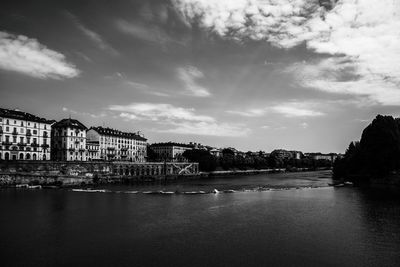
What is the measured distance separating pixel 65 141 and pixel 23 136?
20.6 meters

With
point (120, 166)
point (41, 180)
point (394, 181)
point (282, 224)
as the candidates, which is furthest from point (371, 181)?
point (41, 180)

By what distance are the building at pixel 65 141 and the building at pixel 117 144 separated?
101 feet

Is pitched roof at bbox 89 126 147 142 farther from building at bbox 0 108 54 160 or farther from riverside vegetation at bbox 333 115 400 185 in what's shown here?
riverside vegetation at bbox 333 115 400 185

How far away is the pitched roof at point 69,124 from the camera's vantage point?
12760 centimetres

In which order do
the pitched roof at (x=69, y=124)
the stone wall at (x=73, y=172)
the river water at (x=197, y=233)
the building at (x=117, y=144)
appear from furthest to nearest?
the building at (x=117, y=144)
the pitched roof at (x=69, y=124)
the stone wall at (x=73, y=172)
the river water at (x=197, y=233)

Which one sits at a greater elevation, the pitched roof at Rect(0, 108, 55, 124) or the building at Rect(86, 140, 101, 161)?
the pitched roof at Rect(0, 108, 55, 124)

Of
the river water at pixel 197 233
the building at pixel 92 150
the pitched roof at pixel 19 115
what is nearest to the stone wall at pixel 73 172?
the pitched roof at pixel 19 115

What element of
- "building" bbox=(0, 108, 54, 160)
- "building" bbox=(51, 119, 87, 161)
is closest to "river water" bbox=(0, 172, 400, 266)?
"building" bbox=(0, 108, 54, 160)

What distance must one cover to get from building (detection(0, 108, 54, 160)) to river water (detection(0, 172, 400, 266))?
39980 millimetres

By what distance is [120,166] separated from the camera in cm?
13312

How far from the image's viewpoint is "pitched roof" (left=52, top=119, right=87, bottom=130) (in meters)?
128

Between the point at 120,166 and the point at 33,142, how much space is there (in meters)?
33.1

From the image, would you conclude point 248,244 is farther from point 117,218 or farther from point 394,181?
point 394,181

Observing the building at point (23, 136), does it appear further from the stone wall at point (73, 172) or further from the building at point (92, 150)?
the building at point (92, 150)
